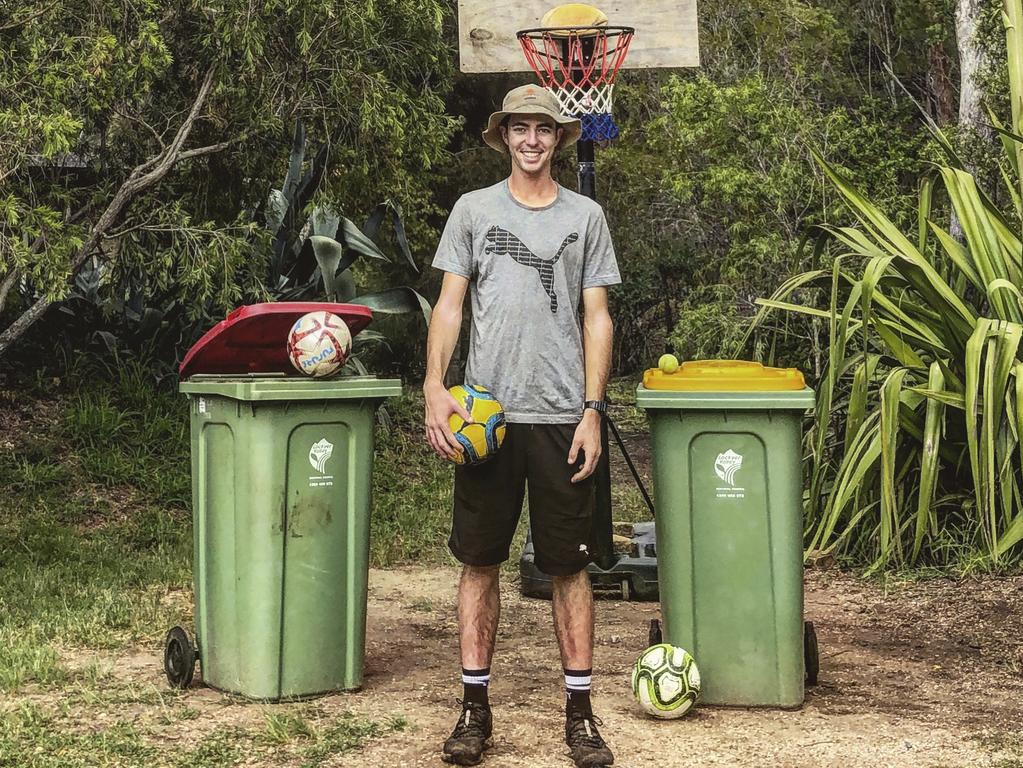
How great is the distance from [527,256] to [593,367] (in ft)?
1.41

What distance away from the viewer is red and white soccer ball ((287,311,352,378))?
5.09 metres

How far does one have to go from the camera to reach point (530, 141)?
4.62m

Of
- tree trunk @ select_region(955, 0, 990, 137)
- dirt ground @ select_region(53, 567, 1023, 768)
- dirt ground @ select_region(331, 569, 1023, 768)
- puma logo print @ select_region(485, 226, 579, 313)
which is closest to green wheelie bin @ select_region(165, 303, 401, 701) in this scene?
dirt ground @ select_region(53, 567, 1023, 768)

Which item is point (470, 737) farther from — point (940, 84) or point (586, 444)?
point (940, 84)

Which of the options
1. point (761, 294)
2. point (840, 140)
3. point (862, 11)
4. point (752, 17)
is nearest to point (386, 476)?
point (761, 294)

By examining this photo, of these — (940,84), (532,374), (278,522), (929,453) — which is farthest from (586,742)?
(940,84)

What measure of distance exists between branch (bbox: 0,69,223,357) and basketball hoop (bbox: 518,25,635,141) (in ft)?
6.21

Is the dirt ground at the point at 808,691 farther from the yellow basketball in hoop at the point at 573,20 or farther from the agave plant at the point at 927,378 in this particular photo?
the yellow basketball in hoop at the point at 573,20

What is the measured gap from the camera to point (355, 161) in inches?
344

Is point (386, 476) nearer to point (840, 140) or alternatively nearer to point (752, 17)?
point (840, 140)

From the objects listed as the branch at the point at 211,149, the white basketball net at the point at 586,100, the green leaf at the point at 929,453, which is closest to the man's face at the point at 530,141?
the white basketball net at the point at 586,100

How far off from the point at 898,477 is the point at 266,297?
4098 mm

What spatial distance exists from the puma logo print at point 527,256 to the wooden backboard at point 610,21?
372 centimetres

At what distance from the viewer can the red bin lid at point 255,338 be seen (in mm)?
5172
